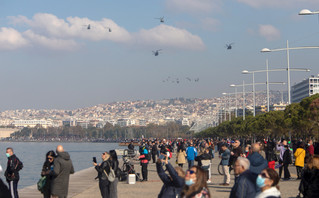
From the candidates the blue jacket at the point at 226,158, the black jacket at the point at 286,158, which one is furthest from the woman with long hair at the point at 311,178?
the black jacket at the point at 286,158

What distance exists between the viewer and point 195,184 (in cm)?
718

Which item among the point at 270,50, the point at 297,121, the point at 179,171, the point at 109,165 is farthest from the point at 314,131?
the point at 179,171

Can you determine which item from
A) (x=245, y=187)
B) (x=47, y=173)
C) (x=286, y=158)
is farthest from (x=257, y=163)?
(x=286, y=158)

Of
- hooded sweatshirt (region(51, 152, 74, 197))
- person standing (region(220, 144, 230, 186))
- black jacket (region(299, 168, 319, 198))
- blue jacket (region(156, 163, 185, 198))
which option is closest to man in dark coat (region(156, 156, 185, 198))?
blue jacket (region(156, 163, 185, 198))

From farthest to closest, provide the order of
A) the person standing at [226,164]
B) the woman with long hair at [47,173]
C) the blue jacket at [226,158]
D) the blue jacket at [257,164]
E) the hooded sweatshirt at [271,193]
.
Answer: the blue jacket at [226,158] → the person standing at [226,164] → the woman with long hair at [47,173] → the blue jacket at [257,164] → the hooded sweatshirt at [271,193]

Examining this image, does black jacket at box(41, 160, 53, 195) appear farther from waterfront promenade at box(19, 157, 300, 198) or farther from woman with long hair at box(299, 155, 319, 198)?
waterfront promenade at box(19, 157, 300, 198)

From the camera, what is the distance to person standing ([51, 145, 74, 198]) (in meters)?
13.1

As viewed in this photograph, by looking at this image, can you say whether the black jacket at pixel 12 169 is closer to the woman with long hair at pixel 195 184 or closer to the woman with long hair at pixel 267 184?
the woman with long hair at pixel 195 184

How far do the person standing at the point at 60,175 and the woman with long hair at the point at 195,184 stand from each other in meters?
6.27

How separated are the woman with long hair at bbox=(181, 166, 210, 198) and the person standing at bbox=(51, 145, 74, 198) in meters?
6.27

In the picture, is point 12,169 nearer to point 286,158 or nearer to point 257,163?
point 257,163

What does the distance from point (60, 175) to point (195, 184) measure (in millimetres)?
6528

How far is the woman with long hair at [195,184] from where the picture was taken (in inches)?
282

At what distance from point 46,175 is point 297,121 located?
36138 millimetres
